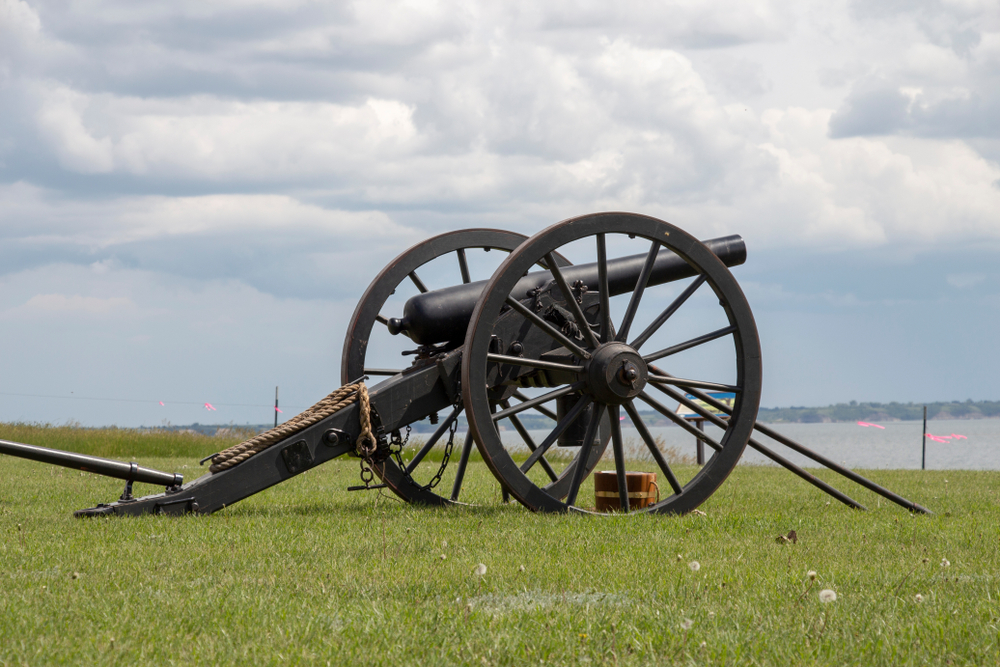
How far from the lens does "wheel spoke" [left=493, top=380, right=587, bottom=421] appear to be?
601 cm

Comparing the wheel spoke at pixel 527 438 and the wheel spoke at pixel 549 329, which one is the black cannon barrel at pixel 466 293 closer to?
the wheel spoke at pixel 549 329

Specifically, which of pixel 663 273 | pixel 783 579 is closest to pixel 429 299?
pixel 663 273

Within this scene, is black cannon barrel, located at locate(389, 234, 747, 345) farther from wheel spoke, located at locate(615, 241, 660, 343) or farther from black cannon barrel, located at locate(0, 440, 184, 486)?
black cannon barrel, located at locate(0, 440, 184, 486)

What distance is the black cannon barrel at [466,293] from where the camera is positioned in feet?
21.9

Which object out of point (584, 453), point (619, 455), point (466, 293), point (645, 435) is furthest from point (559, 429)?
point (466, 293)

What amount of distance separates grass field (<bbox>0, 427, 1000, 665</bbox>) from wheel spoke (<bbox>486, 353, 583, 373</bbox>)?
3.12 ft

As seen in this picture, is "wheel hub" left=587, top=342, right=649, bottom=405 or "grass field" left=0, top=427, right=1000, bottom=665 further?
"wheel hub" left=587, top=342, right=649, bottom=405

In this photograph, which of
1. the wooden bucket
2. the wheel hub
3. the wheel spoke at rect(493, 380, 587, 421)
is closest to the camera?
the wheel spoke at rect(493, 380, 587, 421)

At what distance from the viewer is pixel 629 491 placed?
685 cm

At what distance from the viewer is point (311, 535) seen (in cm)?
532

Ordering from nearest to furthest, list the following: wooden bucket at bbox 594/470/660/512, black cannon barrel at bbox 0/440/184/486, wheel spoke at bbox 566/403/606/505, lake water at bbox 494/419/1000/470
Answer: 1. black cannon barrel at bbox 0/440/184/486
2. wheel spoke at bbox 566/403/606/505
3. wooden bucket at bbox 594/470/660/512
4. lake water at bbox 494/419/1000/470

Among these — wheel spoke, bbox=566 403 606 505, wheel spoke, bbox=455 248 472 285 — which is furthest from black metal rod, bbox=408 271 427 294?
wheel spoke, bbox=566 403 606 505

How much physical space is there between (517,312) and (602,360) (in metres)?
0.67

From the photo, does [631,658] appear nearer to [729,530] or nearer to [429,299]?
[729,530]
